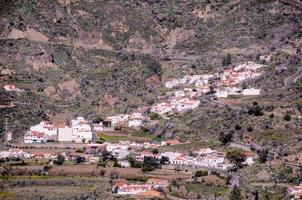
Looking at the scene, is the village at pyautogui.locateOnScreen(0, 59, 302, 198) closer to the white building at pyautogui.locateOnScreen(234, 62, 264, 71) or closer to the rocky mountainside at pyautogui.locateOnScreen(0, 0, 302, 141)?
the white building at pyautogui.locateOnScreen(234, 62, 264, 71)

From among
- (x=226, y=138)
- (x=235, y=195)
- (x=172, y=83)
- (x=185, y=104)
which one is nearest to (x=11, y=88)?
(x=185, y=104)

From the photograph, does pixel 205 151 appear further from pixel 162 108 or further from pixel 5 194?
pixel 5 194

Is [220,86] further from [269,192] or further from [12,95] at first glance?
[269,192]

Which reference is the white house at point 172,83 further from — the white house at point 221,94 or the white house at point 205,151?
the white house at point 205,151

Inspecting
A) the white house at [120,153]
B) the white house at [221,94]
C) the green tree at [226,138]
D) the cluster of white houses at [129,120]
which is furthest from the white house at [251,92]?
the white house at [120,153]

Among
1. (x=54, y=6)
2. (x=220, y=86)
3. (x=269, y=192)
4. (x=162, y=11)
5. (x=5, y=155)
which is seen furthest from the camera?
(x=162, y=11)

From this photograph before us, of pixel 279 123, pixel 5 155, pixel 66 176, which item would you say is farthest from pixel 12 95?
pixel 279 123
